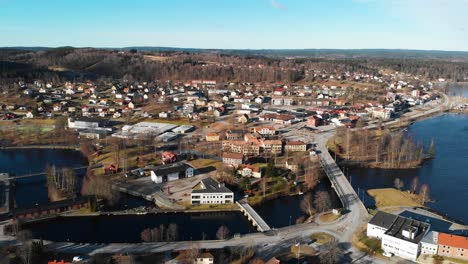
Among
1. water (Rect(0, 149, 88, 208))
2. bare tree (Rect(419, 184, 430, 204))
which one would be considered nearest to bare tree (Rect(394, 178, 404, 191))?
bare tree (Rect(419, 184, 430, 204))

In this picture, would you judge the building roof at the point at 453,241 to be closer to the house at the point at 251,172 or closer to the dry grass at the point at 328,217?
the dry grass at the point at 328,217

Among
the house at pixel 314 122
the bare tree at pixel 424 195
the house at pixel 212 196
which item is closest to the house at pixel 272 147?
the house at pixel 212 196

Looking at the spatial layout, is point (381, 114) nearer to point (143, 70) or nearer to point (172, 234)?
point (172, 234)

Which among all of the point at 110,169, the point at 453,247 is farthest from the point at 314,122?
the point at 453,247

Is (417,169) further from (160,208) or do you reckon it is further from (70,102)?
(70,102)

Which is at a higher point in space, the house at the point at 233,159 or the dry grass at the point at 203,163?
the house at the point at 233,159
